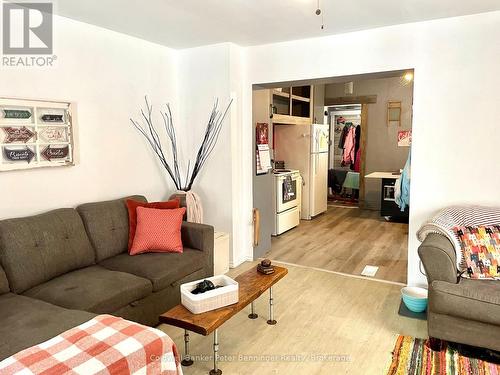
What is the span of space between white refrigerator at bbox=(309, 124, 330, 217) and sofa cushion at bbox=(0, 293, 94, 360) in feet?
15.7

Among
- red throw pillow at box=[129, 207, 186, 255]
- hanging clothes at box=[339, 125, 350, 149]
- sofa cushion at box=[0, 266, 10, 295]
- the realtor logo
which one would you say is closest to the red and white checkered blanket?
sofa cushion at box=[0, 266, 10, 295]

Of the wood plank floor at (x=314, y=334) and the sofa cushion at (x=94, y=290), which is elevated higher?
the sofa cushion at (x=94, y=290)

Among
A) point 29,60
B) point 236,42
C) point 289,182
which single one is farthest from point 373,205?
point 29,60

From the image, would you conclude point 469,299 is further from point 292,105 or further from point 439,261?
point 292,105

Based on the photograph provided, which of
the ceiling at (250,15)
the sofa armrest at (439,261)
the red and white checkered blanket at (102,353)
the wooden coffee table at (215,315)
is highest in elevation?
the ceiling at (250,15)

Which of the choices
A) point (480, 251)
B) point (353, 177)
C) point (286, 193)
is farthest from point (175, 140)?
point (353, 177)

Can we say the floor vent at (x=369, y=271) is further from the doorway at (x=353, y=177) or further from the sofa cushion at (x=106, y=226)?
the sofa cushion at (x=106, y=226)

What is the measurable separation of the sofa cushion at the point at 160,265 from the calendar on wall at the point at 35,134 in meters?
0.95

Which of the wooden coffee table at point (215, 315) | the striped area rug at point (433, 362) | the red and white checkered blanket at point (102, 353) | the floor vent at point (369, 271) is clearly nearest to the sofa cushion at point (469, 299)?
the striped area rug at point (433, 362)

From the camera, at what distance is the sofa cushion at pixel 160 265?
2.74m

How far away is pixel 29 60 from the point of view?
2822 mm

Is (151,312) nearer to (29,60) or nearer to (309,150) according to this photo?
(29,60)

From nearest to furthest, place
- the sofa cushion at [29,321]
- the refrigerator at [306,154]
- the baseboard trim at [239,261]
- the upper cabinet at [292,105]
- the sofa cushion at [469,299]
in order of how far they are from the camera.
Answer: the sofa cushion at [29,321] < the sofa cushion at [469,299] < the baseboard trim at [239,261] < the upper cabinet at [292,105] < the refrigerator at [306,154]

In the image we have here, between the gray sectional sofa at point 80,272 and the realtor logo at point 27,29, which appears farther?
the realtor logo at point 27,29
